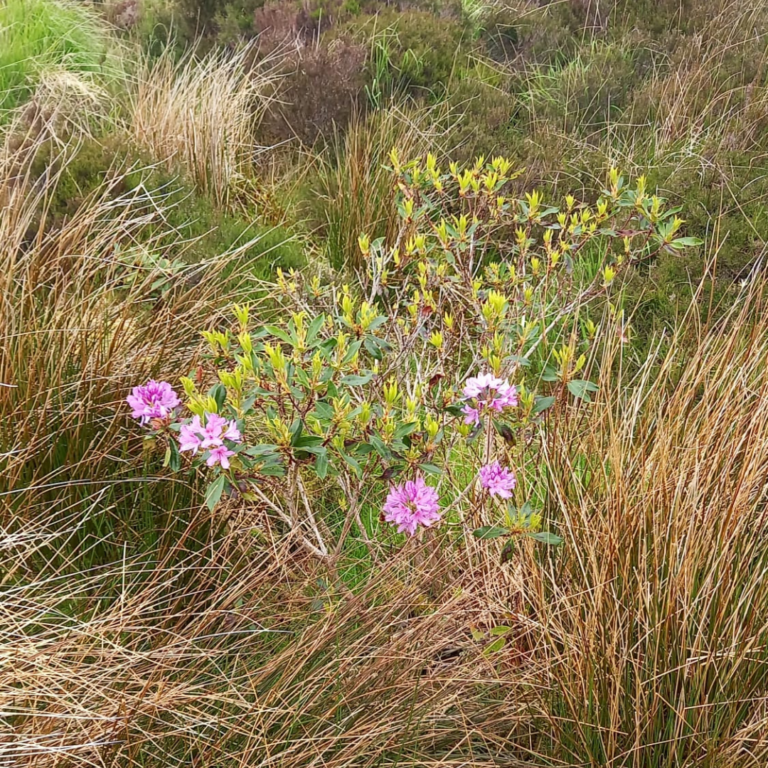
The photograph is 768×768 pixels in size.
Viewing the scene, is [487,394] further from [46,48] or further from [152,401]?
[46,48]

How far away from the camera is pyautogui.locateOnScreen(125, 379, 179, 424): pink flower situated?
192 centimetres

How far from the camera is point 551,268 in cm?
265

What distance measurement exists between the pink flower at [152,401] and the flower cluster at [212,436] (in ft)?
0.49

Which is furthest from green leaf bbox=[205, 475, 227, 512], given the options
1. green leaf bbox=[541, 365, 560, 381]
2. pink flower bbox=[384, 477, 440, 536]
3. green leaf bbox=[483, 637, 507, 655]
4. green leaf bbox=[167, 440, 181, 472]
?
green leaf bbox=[541, 365, 560, 381]

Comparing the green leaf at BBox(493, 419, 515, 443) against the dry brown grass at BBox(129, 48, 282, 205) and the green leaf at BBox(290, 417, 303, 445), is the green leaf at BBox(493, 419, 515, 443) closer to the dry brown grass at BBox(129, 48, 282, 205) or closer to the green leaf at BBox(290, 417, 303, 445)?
the green leaf at BBox(290, 417, 303, 445)

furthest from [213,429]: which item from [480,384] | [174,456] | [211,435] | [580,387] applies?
[580,387]

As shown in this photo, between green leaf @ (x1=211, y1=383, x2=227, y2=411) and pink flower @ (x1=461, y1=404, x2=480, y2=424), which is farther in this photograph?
pink flower @ (x1=461, y1=404, x2=480, y2=424)

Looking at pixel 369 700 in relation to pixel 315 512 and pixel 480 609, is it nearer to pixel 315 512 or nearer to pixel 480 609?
pixel 480 609

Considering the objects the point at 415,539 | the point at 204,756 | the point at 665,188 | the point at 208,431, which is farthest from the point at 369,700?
the point at 665,188

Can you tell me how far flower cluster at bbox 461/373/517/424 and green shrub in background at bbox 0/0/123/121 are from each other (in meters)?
4.28

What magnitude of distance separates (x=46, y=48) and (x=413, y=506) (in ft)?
17.6

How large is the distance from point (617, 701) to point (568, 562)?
349 mm

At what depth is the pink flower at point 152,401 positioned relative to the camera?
1.92m

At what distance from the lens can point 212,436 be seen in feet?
5.83
